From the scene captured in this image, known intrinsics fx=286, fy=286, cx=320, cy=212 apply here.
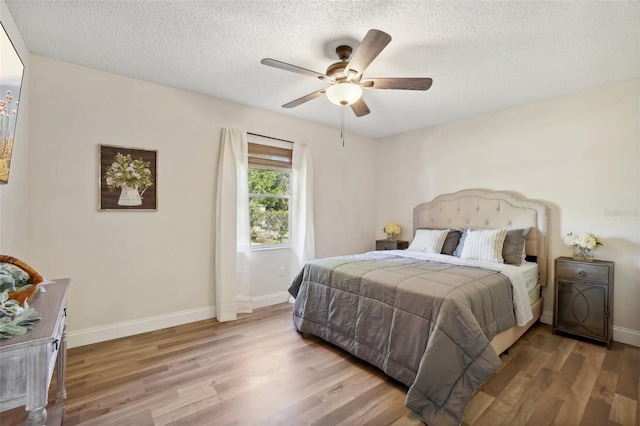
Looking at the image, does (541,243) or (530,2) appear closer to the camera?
(530,2)

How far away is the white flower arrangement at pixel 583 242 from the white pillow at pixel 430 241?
1182 millimetres

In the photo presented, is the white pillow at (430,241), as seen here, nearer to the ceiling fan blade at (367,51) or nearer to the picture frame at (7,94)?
the ceiling fan blade at (367,51)

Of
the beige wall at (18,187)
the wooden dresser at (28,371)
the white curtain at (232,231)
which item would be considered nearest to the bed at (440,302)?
the white curtain at (232,231)

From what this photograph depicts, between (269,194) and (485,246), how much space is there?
8.78 feet

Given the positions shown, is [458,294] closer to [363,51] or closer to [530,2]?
[363,51]

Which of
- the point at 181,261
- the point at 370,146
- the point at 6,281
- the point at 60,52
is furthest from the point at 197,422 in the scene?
the point at 370,146

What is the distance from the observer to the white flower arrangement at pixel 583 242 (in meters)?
2.78

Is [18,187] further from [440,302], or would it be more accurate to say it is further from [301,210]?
[440,302]

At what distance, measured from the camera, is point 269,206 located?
12.9 ft

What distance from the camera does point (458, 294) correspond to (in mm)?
1964

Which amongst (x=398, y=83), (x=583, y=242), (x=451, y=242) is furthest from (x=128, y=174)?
(x=583, y=242)

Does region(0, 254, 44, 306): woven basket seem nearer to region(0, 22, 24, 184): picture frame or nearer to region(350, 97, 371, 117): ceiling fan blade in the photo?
region(0, 22, 24, 184): picture frame

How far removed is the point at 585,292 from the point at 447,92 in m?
2.40

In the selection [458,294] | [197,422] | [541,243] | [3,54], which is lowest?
[197,422]
